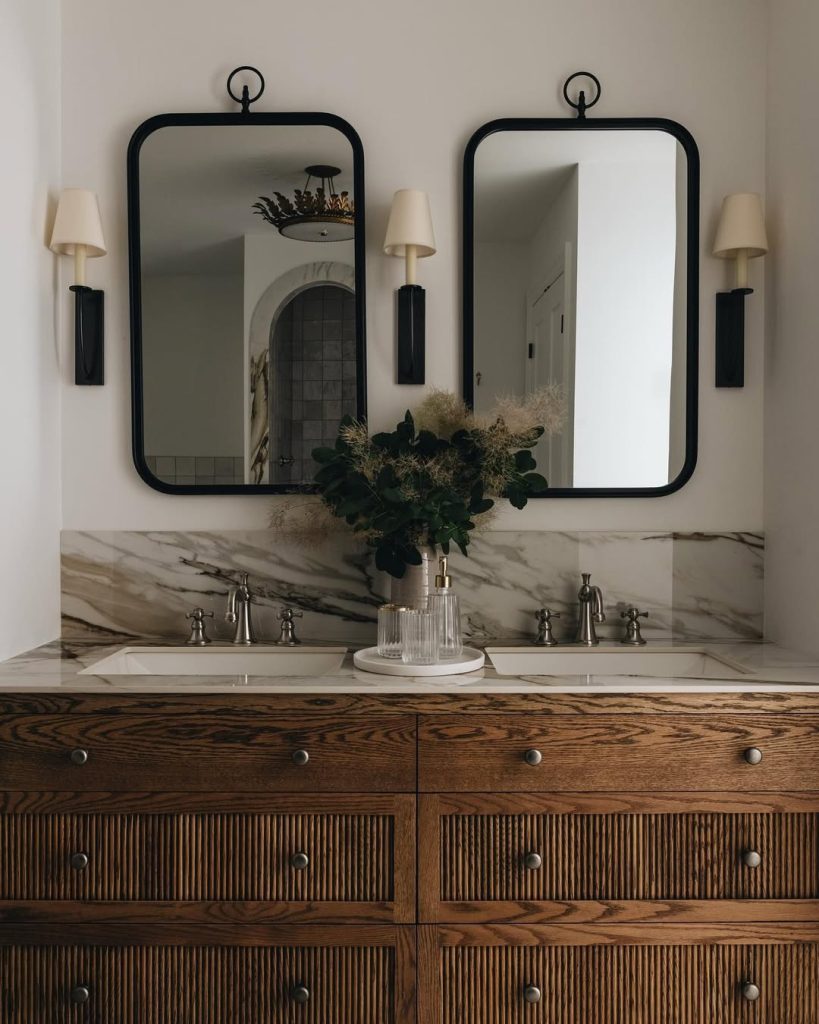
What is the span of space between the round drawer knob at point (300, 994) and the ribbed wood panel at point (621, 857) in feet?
1.00

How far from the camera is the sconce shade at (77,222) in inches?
75.4

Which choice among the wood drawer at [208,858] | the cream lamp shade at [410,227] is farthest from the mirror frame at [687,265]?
the wood drawer at [208,858]

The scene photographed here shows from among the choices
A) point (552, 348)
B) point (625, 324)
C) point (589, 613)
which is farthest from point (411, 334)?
point (589, 613)

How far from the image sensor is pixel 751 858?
1513 millimetres

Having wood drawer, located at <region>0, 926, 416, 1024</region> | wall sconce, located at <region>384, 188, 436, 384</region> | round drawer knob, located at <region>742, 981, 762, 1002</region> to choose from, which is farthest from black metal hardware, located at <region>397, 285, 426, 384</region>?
round drawer knob, located at <region>742, 981, 762, 1002</region>

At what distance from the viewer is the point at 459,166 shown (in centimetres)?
203

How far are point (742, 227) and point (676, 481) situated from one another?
1.92ft

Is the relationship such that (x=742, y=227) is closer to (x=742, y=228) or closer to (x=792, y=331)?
(x=742, y=228)

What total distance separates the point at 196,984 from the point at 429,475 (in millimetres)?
1031

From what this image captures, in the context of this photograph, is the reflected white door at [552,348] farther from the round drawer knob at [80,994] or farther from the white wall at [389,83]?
the round drawer knob at [80,994]

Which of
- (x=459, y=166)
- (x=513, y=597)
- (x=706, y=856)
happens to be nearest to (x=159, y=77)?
(x=459, y=166)

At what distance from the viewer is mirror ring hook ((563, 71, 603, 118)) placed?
6.63 feet

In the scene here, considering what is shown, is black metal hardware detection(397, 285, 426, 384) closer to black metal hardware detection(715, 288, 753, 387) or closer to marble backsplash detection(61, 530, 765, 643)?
marble backsplash detection(61, 530, 765, 643)

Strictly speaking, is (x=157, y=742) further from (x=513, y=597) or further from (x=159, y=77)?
(x=159, y=77)
